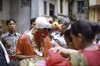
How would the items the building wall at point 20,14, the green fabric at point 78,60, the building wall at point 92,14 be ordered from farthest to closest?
the building wall at point 92,14 → the building wall at point 20,14 → the green fabric at point 78,60

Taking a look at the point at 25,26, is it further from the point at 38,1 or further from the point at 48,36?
the point at 48,36

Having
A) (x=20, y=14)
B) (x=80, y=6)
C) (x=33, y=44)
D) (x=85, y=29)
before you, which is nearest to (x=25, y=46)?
(x=33, y=44)

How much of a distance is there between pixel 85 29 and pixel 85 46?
6.0 inches

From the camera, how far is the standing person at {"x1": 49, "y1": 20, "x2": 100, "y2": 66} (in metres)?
2.95

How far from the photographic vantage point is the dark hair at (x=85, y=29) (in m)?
3.00

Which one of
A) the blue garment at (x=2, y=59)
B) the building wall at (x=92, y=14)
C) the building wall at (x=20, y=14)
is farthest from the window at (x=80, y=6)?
the blue garment at (x=2, y=59)

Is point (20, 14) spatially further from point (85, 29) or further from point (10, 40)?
point (85, 29)

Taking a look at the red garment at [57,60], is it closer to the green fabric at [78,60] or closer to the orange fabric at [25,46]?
the green fabric at [78,60]

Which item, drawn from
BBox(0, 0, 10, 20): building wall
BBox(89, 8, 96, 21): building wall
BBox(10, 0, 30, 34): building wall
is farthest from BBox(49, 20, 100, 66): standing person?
BBox(89, 8, 96, 21): building wall

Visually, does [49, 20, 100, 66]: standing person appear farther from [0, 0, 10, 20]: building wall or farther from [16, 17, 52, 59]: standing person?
[0, 0, 10, 20]: building wall

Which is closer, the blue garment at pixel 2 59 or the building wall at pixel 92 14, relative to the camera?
the blue garment at pixel 2 59

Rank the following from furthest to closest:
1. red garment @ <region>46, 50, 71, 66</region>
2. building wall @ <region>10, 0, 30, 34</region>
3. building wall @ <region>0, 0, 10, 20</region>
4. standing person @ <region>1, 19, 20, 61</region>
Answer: building wall @ <region>10, 0, 30, 34</region> → building wall @ <region>0, 0, 10, 20</region> → standing person @ <region>1, 19, 20, 61</region> → red garment @ <region>46, 50, 71, 66</region>

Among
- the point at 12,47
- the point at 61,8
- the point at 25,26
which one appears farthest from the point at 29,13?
the point at 61,8

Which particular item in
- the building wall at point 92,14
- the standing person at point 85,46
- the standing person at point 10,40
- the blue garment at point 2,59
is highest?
the standing person at point 85,46
